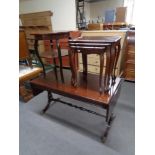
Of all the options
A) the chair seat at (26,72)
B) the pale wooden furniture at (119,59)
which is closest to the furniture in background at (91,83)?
the chair seat at (26,72)

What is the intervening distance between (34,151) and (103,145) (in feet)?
2.55

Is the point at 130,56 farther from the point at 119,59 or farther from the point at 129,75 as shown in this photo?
the point at 129,75

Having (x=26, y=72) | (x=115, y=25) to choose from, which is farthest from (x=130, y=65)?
(x=115, y=25)

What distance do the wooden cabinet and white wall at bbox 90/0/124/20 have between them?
3841 mm

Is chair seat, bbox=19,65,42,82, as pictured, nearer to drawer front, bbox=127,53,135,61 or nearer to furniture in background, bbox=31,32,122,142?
furniture in background, bbox=31,32,122,142

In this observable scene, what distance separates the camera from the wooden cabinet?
285 centimetres

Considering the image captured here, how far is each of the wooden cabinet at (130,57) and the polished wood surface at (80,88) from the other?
1352mm

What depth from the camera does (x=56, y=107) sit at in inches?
92.4

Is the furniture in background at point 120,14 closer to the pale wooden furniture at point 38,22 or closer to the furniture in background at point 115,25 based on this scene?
the furniture in background at point 115,25

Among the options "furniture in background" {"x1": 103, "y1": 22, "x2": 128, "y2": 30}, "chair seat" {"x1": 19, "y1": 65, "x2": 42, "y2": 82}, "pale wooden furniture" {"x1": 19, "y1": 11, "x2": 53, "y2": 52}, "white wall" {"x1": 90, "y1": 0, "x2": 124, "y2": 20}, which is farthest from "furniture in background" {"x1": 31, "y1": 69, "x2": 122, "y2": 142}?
"white wall" {"x1": 90, "y1": 0, "x2": 124, "y2": 20}

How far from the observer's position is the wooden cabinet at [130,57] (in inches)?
112

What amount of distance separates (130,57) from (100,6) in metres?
4.66

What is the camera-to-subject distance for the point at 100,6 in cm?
661
